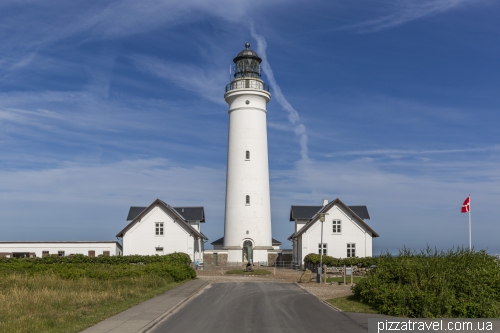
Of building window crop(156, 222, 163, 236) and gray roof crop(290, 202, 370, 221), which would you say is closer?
building window crop(156, 222, 163, 236)

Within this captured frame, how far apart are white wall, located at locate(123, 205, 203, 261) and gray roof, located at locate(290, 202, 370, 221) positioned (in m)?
12.7

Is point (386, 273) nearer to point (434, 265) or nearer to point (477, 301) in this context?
point (434, 265)

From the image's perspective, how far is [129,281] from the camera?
26.0 meters

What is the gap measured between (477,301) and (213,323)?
26.6ft

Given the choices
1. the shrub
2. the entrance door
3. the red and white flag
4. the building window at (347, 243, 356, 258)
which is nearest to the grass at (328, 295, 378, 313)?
the red and white flag

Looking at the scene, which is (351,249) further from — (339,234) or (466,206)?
(466,206)

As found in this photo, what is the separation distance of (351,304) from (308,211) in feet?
121

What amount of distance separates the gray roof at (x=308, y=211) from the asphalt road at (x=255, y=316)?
102 feet

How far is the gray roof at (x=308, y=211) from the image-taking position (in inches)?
2153

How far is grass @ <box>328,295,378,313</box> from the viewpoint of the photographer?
18.2 meters

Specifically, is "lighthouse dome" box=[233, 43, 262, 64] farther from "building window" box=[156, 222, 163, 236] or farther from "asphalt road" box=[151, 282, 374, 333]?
"asphalt road" box=[151, 282, 374, 333]

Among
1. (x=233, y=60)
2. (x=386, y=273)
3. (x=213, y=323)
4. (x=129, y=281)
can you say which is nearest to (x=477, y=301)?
(x=386, y=273)

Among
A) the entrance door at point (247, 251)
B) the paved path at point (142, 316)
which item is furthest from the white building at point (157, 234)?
the paved path at point (142, 316)

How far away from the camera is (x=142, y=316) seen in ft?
52.4
